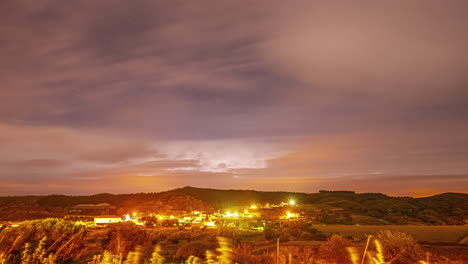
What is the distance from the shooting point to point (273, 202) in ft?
311

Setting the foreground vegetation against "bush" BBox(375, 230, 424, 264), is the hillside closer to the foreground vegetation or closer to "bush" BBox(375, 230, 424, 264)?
the foreground vegetation

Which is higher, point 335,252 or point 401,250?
point 401,250

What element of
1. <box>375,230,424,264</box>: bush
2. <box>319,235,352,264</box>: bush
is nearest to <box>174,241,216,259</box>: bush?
<box>319,235,352,264</box>: bush

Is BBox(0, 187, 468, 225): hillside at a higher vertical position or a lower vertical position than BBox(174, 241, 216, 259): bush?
higher

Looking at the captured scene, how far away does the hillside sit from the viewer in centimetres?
5144

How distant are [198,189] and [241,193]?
1303cm

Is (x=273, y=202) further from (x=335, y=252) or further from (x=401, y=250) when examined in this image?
(x=401, y=250)

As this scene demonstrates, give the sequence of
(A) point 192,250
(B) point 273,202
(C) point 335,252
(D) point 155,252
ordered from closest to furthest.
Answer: (D) point 155,252
(C) point 335,252
(A) point 192,250
(B) point 273,202

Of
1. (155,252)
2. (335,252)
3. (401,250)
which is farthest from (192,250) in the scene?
(401,250)

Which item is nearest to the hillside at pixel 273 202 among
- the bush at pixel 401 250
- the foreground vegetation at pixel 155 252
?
the foreground vegetation at pixel 155 252

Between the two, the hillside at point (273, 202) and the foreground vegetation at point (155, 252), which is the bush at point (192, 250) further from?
the hillside at point (273, 202)

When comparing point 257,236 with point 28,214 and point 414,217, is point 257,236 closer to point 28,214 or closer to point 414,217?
point 414,217

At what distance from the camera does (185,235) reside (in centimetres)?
3092

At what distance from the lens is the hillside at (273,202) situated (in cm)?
5144
